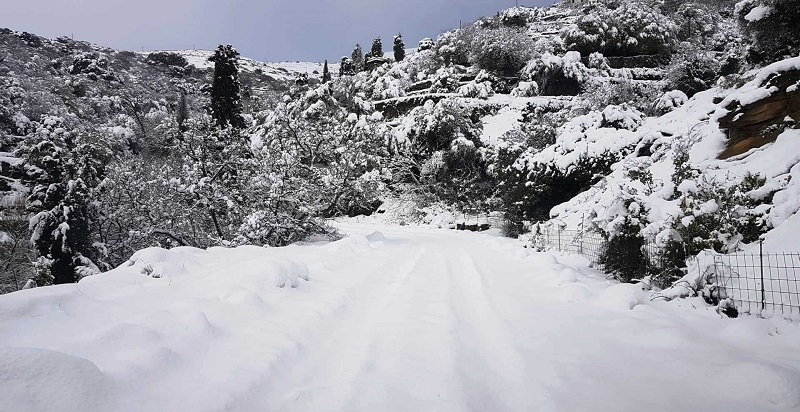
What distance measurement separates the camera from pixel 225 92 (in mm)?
24812

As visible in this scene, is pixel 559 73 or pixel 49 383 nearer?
pixel 49 383

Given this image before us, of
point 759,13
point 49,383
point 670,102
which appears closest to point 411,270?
point 49,383

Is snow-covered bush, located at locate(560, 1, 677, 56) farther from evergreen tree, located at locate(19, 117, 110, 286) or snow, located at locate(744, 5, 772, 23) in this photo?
evergreen tree, located at locate(19, 117, 110, 286)

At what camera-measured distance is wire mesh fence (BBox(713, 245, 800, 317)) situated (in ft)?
14.6

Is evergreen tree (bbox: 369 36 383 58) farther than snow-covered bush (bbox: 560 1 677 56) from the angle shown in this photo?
Yes

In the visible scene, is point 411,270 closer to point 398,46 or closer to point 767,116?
point 767,116

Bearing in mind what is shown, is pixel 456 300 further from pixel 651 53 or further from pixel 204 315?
pixel 651 53

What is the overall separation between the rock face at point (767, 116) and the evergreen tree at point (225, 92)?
24.4 m

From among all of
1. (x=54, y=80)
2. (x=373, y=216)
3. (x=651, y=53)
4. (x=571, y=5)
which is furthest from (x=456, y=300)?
(x=571, y=5)

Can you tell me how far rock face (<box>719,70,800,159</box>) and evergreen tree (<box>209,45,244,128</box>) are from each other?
80.1 feet

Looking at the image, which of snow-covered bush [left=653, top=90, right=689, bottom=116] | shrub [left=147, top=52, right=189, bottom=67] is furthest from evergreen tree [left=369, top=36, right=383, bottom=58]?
shrub [left=147, top=52, right=189, bottom=67]

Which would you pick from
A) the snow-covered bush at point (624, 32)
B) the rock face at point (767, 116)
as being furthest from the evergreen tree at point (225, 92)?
the snow-covered bush at point (624, 32)

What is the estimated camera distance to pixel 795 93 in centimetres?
705

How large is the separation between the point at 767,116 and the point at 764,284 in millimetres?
4720
